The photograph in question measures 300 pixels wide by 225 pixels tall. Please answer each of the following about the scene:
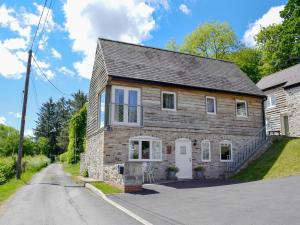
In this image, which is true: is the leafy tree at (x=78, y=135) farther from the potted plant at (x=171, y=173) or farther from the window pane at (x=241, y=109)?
the potted plant at (x=171, y=173)

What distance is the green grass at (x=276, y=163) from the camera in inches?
712

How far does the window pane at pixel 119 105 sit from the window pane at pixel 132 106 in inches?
18.7

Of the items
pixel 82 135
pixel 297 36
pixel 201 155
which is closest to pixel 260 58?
pixel 297 36

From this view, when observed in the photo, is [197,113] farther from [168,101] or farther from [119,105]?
[119,105]

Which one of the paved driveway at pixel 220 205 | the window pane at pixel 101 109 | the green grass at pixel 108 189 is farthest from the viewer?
the window pane at pixel 101 109

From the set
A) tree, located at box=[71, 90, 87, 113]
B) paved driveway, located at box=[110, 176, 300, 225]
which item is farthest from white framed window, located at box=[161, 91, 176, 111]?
tree, located at box=[71, 90, 87, 113]

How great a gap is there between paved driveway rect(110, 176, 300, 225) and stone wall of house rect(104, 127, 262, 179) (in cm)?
419

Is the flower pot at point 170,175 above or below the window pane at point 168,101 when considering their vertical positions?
below

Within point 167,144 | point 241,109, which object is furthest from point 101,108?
point 241,109

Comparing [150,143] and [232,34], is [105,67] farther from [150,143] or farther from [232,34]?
[232,34]

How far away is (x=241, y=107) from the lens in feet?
77.7

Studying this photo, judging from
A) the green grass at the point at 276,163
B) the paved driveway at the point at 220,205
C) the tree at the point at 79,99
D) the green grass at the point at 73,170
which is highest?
the tree at the point at 79,99

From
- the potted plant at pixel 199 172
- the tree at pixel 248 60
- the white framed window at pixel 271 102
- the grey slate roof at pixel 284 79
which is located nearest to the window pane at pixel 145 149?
the potted plant at pixel 199 172

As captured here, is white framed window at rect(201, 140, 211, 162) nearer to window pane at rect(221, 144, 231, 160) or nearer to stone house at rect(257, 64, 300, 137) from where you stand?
window pane at rect(221, 144, 231, 160)
